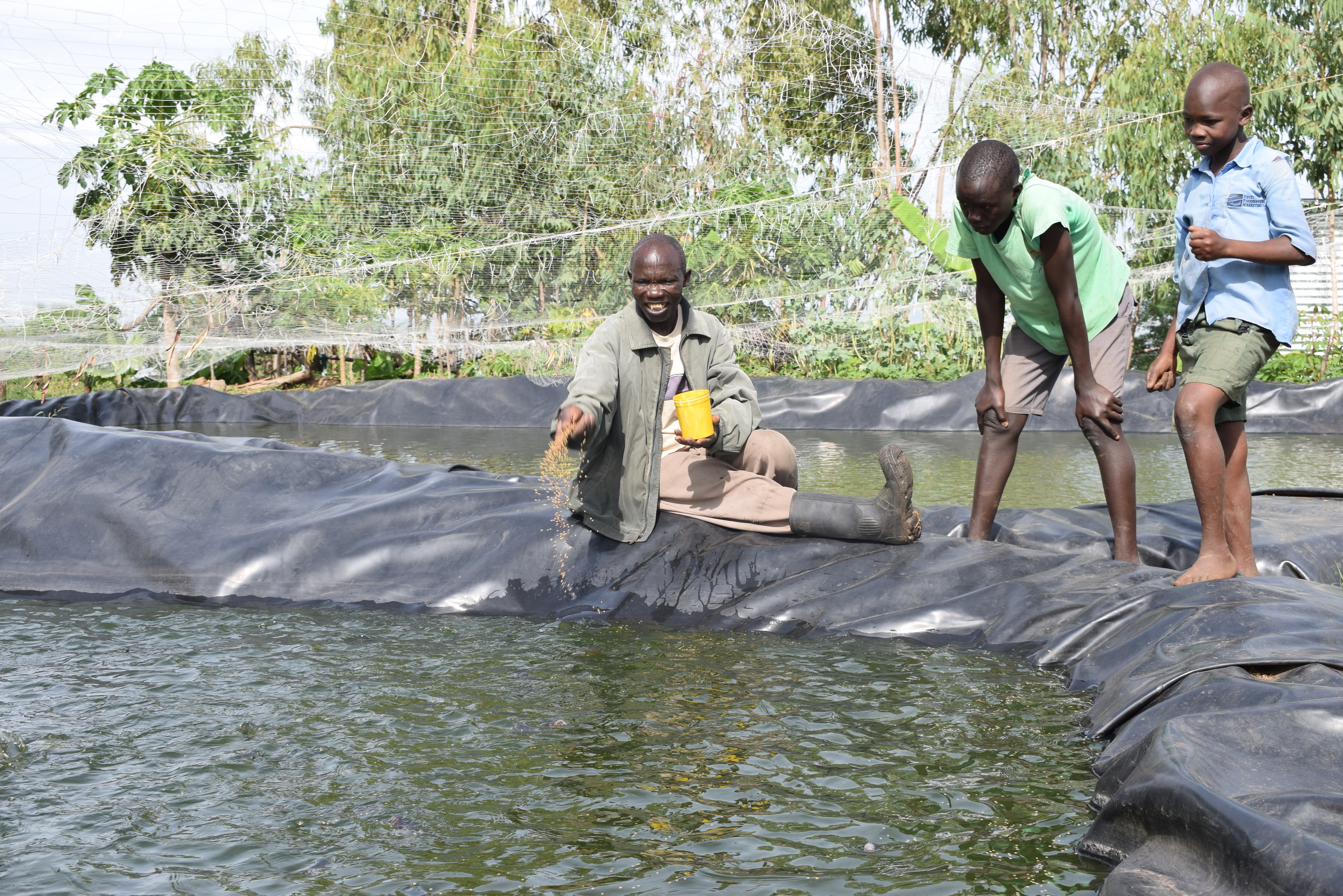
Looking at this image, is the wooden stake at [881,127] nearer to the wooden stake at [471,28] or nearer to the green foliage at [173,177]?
the wooden stake at [471,28]

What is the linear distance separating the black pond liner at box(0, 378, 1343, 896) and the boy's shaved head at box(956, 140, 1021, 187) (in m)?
1.08

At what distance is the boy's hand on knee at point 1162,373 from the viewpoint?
3289 millimetres

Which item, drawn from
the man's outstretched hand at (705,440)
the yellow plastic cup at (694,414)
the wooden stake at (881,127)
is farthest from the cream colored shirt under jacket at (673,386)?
the wooden stake at (881,127)

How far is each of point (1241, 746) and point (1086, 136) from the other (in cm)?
1014

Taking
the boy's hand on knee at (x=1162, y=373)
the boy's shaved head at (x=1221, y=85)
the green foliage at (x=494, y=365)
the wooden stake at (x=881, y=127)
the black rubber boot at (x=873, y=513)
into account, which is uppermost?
the wooden stake at (x=881, y=127)

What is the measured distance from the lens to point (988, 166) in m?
3.09

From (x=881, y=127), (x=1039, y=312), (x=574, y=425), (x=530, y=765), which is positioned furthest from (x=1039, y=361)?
(x=881, y=127)

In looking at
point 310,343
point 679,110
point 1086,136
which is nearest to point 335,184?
point 310,343

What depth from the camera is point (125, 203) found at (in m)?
9.58

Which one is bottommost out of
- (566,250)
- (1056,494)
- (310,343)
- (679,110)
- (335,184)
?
(1056,494)

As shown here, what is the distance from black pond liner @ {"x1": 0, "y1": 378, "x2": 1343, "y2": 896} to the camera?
1.89 metres

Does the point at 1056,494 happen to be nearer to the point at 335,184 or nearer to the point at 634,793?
the point at 634,793

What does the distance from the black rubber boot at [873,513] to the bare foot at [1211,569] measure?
77 centimetres

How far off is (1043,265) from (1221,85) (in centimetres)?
66
